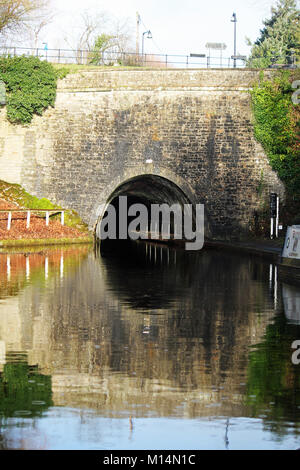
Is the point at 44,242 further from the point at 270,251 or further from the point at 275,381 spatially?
the point at 275,381

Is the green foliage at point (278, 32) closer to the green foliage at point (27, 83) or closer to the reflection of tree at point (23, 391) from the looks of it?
the green foliage at point (27, 83)

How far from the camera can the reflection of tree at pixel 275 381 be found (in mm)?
7654

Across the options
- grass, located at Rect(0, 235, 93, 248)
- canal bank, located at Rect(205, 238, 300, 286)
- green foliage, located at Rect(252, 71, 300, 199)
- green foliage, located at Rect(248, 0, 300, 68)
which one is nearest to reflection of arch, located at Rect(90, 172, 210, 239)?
grass, located at Rect(0, 235, 93, 248)

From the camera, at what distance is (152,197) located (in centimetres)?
4353

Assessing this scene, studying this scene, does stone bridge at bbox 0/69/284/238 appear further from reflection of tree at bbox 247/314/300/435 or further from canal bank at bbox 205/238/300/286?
reflection of tree at bbox 247/314/300/435

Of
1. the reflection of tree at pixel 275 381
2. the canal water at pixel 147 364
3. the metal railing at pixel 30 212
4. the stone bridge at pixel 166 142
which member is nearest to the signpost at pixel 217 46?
the stone bridge at pixel 166 142

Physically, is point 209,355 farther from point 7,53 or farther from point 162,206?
point 162,206

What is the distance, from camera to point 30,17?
4044 centimetres

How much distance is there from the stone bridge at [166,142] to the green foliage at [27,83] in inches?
33.7

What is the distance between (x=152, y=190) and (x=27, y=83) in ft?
30.6

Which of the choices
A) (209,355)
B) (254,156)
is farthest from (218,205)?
(209,355)
